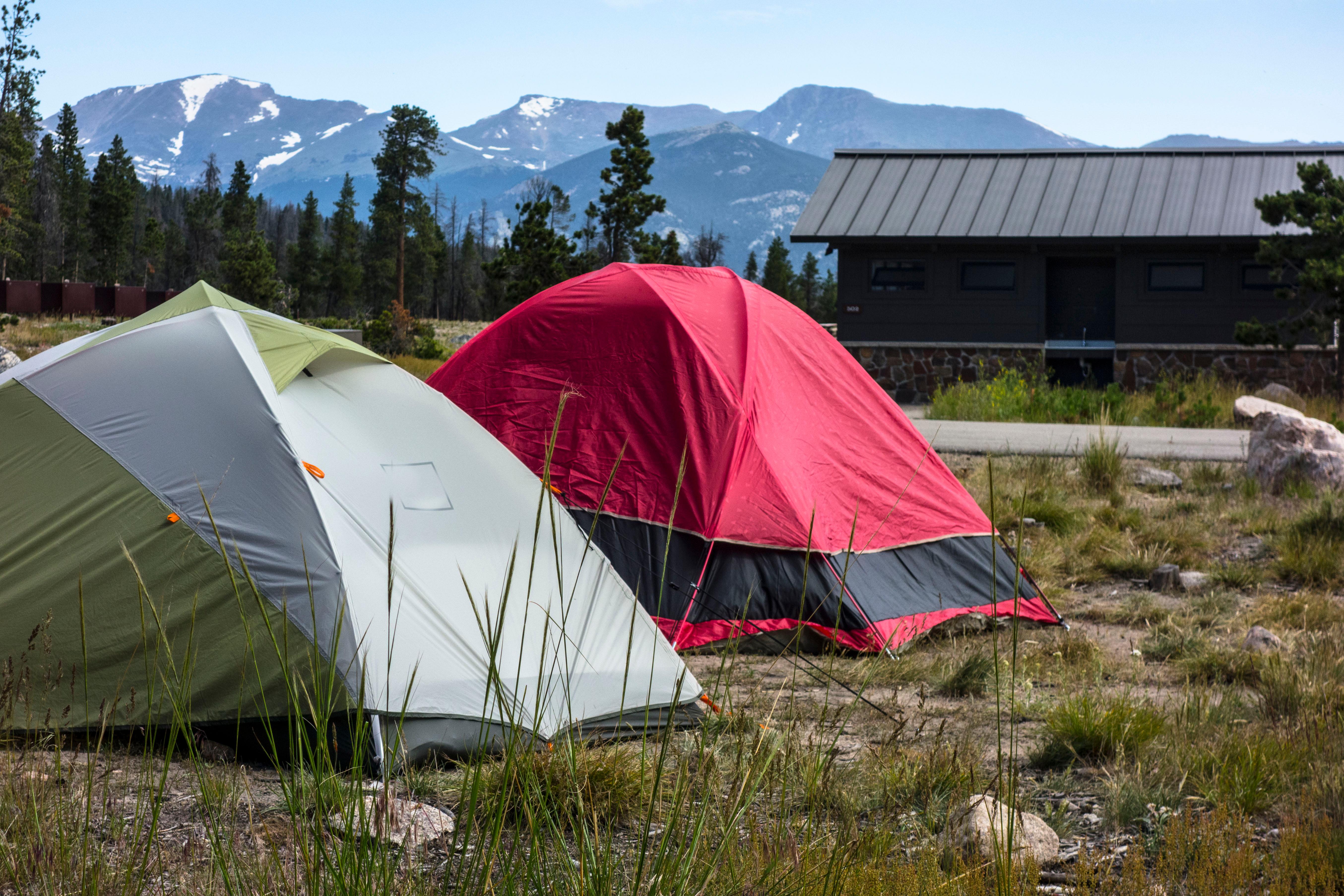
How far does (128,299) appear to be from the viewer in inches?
1677

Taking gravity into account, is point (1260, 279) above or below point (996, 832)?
above

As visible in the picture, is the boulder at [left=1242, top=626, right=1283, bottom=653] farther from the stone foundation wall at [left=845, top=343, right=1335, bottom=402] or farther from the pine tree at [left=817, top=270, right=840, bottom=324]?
the pine tree at [left=817, top=270, right=840, bottom=324]

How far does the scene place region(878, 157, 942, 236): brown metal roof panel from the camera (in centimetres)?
2183

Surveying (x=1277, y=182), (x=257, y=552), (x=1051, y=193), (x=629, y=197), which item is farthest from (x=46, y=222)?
(x=257, y=552)

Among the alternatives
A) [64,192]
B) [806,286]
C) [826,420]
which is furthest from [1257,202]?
[64,192]

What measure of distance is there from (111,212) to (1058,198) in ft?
187

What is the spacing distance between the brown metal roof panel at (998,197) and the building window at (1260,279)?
15.5 feet

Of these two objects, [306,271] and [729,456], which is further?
[306,271]

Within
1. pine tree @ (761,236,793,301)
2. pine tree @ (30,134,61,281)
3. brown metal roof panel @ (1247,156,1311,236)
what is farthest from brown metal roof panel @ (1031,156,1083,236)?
pine tree @ (30,134,61,281)

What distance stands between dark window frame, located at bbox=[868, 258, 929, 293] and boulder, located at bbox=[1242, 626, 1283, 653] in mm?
18004

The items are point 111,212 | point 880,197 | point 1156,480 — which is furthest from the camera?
point 111,212

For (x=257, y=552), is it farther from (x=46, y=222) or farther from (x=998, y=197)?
(x=46, y=222)

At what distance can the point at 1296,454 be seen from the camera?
27.7 ft

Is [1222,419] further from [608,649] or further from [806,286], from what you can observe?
[806,286]
